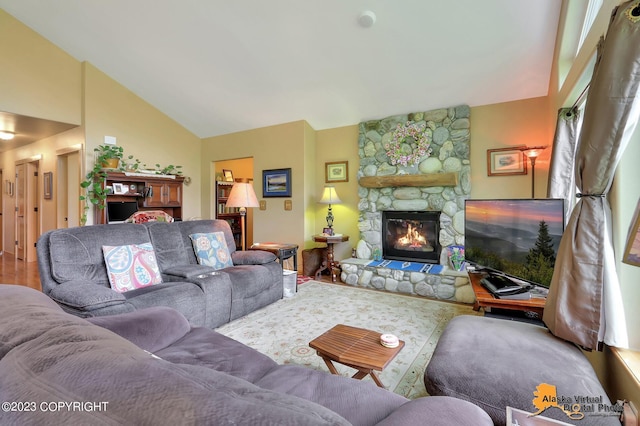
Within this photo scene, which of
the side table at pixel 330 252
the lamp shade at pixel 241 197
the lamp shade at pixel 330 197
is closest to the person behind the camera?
the lamp shade at pixel 241 197

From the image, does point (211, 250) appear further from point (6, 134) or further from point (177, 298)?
point (6, 134)

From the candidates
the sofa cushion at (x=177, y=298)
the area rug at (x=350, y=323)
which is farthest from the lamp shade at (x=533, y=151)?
the sofa cushion at (x=177, y=298)

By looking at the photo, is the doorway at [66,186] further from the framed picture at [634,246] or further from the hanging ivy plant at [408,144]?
the framed picture at [634,246]

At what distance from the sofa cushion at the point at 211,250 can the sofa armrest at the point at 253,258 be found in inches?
3.1

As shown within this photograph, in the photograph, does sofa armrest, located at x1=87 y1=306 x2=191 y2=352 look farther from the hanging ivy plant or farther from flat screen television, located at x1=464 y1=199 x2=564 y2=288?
the hanging ivy plant

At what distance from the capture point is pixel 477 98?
3.82m

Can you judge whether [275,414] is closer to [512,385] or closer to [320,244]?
[512,385]

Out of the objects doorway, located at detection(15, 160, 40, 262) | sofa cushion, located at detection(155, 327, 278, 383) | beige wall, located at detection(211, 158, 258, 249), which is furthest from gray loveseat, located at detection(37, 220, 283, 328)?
doorway, located at detection(15, 160, 40, 262)

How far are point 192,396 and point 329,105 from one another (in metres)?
4.50

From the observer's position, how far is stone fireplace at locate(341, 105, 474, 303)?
3.90 m

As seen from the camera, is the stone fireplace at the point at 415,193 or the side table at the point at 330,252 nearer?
the stone fireplace at the point at 415,193

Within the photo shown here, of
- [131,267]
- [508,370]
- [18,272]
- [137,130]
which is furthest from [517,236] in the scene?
[18,272]

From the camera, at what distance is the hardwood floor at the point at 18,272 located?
424 cm

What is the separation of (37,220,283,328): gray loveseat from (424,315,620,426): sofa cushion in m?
1.89
